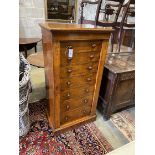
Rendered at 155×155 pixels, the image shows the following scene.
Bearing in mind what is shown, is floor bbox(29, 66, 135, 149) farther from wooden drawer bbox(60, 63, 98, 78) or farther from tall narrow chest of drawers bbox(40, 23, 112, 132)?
wooden drawer bbox(60, 63, 98, 78)

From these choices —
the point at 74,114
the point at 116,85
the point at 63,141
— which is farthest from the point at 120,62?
the point at 63,141

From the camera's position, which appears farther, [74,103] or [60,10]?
[60,10]

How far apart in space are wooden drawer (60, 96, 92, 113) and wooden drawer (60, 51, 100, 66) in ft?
1.43

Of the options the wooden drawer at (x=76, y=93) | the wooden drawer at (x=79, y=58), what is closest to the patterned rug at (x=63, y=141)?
the wooden drawer at (x=76, y=93)

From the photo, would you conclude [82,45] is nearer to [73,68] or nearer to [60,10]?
[73,68]

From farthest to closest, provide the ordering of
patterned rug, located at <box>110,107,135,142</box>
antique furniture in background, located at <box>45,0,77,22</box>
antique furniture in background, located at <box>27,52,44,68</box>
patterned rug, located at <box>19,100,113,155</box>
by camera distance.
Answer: antique furniture in background, located at <box>45,0,77,22</box> → antique furniture in background, located at <box>27,52,44,68</box> → patterned rug, located at <box>110,107,135,142</box> → patterned rug, located at <box>19,100,113,155</box>

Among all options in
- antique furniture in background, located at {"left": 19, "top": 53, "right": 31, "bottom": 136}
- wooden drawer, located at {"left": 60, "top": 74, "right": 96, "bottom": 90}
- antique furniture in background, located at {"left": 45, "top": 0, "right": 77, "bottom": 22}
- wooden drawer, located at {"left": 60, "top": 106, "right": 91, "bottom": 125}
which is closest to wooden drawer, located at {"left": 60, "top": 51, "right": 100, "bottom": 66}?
Result: wooden drawer, located at {"left": 60, "top": 74, "right": 96, "bottom": 90}

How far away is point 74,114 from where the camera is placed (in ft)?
5.72

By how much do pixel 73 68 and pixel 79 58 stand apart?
109 millimetres

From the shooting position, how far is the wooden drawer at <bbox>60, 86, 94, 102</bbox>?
1538 mm

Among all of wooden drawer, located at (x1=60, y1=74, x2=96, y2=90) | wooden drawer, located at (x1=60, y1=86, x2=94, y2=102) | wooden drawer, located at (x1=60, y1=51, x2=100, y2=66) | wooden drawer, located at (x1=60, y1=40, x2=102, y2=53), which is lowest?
wooden drawer, located at (x1=60, y1=86, x2=94, y2=102)

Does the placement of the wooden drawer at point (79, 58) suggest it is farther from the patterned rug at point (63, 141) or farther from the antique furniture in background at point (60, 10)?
the antique furniture in background at point (60, 10)
